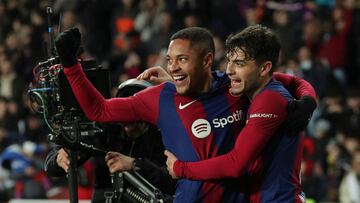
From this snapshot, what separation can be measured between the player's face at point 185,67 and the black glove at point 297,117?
474 mm

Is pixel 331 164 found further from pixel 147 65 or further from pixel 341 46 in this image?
pixel 147 65

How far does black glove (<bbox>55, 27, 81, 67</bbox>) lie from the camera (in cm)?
424

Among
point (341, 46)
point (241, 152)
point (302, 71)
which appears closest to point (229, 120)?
point (241, 152)

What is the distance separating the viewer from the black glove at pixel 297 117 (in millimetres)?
4324

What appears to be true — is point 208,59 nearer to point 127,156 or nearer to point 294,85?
point 294,85

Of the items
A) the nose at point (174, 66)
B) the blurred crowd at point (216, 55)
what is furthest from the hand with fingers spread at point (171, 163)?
the blurred crowd at point (216, 55)

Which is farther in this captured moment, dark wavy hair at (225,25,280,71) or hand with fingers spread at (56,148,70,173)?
hand with fingers spread at (56,148,70,173)

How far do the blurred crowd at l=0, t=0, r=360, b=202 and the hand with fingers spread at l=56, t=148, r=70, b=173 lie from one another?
3.58 metres

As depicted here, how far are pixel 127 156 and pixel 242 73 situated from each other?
91 centimetres

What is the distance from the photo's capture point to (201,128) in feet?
14.5

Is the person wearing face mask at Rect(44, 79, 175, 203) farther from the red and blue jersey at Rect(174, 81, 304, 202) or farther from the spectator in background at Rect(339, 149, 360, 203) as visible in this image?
the spectator in background at Rect(339, 149, 360, 203)

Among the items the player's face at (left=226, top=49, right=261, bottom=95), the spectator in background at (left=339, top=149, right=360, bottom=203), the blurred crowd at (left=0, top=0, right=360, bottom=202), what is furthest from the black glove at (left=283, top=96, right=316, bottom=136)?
the spectator in background at (left=339, top=149, right=360, bottom=203)

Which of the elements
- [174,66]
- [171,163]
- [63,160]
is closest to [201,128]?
[171,163]

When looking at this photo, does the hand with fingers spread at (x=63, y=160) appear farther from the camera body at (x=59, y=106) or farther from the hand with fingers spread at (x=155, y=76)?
the hand with fingers spread at (x=155, y=76)
